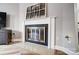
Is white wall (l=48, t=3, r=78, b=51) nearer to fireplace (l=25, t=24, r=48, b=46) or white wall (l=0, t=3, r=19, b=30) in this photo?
fireplace (l=25, t=24, r=48, b=46)

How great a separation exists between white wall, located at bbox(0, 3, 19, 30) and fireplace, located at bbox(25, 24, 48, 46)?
0.18 meters

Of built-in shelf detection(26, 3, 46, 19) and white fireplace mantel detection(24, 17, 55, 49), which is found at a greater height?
built-in shelf detection(26, 3, 46, 19)

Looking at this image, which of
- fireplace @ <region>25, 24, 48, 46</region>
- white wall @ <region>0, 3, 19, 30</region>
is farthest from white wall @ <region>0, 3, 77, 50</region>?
fireplace @ <region>25, 24, 48, 46</region>

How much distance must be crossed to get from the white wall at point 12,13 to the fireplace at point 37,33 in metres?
0.18

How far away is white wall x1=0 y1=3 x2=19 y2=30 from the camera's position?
1.95 m

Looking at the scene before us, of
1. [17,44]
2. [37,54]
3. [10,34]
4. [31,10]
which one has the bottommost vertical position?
[37,54]

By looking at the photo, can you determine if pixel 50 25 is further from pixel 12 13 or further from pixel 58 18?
pixel 12 13

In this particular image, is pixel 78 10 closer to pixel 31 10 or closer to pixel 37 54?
pixel 31 10

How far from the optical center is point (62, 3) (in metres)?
1.98

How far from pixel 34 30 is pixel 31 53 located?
0.35 m

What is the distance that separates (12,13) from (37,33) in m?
0.48

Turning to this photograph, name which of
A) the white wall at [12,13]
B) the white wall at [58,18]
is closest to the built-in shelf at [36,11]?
the white wall at [58,18]

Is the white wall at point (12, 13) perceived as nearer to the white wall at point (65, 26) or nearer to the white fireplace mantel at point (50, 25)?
the white fireplace mantel at point (50, 25)

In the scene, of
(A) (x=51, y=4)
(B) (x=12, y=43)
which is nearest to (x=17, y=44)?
(B) (x=12, y=43)
